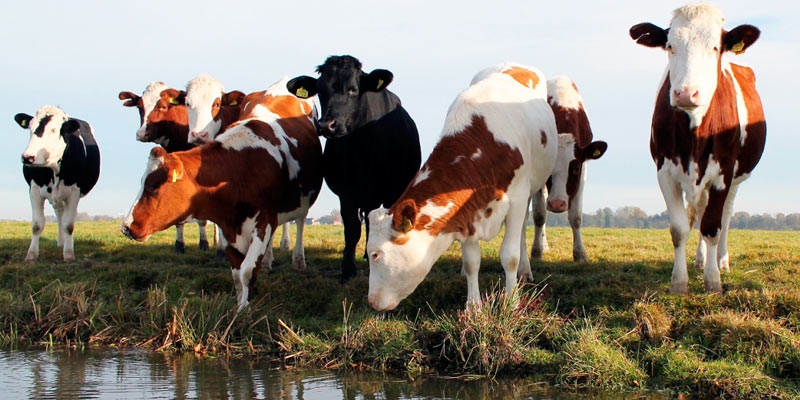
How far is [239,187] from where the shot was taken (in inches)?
407

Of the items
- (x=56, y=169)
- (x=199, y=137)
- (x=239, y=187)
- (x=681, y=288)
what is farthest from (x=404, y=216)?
(x=56, y=169)

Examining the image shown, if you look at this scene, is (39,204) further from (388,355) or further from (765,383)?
(765,383)

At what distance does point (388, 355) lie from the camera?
8148 millimetres

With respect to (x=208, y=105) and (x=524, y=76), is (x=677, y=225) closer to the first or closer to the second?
(x=524, y=76)

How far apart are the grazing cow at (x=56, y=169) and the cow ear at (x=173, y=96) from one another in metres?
1.55

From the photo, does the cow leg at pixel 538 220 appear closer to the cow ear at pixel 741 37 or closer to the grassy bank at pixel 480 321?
the grassy bank at pixel 480 321

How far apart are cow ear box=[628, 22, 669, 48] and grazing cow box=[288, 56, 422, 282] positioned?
3.15 metres

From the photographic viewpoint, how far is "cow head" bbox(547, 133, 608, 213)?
35.7 feet

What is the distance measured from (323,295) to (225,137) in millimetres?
2284

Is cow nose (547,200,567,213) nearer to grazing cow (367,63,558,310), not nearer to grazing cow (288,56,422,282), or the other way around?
grazing cow (367,63,558,310)

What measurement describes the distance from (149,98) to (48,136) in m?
1.74

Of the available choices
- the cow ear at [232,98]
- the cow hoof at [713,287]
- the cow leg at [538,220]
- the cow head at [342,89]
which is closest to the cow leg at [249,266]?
the cow head at [342,89]

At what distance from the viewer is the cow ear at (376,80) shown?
1098 centimetres

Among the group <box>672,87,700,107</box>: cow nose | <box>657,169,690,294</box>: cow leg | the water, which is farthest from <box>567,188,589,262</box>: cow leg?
the water
